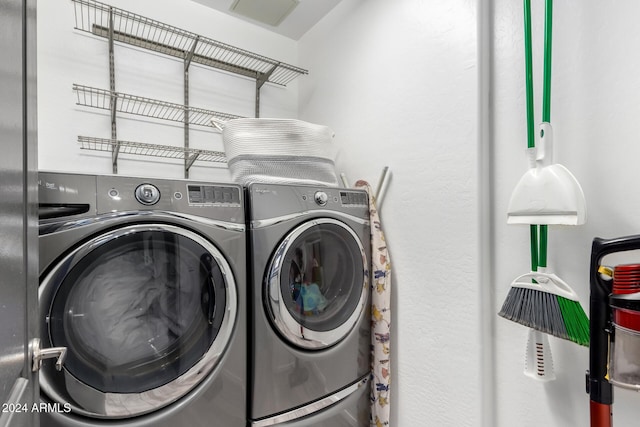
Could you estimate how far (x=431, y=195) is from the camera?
1322 millimetres

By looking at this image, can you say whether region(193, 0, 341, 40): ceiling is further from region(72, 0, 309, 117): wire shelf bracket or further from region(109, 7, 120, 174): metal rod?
region(109, 7, 120, 174): metal rod

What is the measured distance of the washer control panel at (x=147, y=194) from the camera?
979mm

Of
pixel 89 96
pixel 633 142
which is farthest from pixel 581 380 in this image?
pixel 89 96

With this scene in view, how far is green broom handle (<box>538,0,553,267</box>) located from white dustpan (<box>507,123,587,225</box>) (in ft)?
0.18

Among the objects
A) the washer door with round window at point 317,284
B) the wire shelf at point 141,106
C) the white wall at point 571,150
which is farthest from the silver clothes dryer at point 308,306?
the wire shelf at point 141,106

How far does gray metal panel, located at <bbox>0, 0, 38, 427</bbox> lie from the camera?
1.57 ft

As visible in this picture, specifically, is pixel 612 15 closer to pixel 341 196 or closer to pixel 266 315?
pixel 341 196

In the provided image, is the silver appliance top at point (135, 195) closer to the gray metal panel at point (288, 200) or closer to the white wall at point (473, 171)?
the gray metal panel at point (288, 200)

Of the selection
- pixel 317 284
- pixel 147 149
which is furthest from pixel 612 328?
pixel 147 149

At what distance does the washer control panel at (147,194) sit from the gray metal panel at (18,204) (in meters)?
0.31

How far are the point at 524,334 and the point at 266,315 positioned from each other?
913mm

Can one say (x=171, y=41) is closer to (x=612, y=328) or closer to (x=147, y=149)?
(x=147, y=149)

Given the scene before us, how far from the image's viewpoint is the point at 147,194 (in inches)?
39.0

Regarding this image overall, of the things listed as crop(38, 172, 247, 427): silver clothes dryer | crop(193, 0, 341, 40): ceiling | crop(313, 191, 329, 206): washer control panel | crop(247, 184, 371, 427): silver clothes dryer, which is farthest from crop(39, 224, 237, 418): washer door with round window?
crop(193, 0, 341, 40): ceiling
